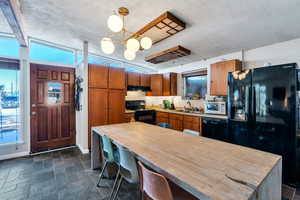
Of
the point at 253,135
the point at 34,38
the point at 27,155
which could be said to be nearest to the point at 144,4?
the point at 253,135

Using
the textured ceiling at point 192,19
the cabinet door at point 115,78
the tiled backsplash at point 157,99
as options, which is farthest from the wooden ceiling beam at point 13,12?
the tiled backsplash at point 157,99

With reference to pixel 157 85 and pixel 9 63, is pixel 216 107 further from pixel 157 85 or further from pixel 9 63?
pixel 9 63

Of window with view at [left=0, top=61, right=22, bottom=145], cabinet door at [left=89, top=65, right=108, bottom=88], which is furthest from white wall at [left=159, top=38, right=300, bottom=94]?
window with view at [left=0, top=61, right=22, bottom=145]

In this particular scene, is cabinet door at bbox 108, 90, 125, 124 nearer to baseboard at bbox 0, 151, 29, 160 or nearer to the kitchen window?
baseboard at bbox 0, 151, 29, 160

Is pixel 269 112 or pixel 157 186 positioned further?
pixel 269 112

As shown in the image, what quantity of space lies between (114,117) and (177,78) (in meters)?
2.63

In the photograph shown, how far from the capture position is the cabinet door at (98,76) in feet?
11.2

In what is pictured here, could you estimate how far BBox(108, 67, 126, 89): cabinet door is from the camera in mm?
3742

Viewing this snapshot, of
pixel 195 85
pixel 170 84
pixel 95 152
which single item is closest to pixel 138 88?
pixel 170 84

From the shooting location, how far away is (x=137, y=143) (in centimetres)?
161

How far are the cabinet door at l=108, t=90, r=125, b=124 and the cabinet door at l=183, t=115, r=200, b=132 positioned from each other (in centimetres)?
181

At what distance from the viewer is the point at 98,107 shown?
3523 millimetres

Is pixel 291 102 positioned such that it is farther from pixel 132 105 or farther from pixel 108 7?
pixel 132 105

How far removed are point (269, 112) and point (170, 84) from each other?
292 cm
